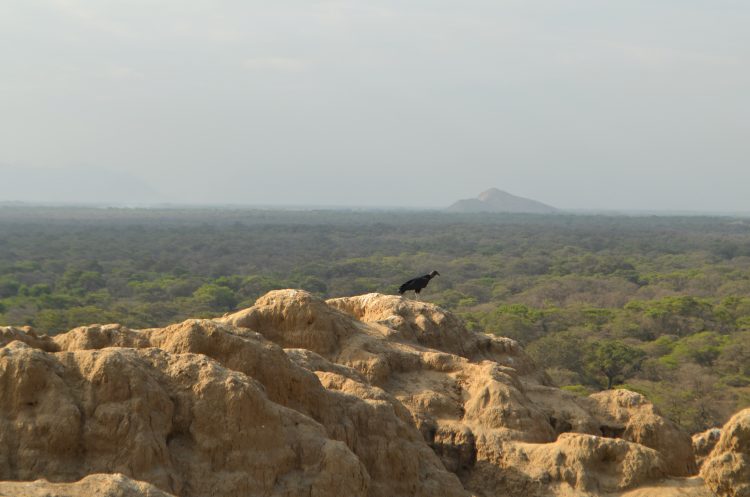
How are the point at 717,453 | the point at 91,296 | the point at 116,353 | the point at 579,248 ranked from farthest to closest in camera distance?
the point at 579,248 < the point at 91,296 < the point at 717,453 < the point at 116,353

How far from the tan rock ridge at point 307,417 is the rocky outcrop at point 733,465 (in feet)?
0.61

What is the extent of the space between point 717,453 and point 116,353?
6.66m

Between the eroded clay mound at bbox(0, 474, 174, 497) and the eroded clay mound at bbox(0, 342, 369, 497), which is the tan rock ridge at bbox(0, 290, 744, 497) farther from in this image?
the eroded clay mound at bbox(0, 474, 174, 497)

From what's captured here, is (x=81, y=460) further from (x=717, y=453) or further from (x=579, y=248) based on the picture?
(x=579, y=248)

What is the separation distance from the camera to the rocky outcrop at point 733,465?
9227mm

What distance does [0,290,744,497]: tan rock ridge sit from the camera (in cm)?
729

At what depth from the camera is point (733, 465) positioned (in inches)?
365

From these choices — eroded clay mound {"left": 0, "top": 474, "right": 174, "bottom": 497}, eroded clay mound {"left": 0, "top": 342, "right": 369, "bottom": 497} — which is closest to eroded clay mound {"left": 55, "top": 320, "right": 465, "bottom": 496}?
eroded clay mound {"left": 0, "top": 342, "right": 369, "bottom": 497}

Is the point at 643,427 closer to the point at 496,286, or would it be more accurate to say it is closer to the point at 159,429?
the point at 159,429

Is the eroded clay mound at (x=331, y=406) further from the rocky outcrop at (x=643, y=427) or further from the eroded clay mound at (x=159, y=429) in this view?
the rocky outcrop at (x=643, y=427)

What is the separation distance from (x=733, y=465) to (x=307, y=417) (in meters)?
4.74

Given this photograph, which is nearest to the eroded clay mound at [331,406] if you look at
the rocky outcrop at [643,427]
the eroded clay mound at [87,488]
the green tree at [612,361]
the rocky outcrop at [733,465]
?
the rocky outcrop at [733,465]

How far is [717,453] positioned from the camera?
9539 mm

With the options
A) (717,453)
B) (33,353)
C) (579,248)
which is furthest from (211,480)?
(579,248)
